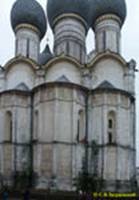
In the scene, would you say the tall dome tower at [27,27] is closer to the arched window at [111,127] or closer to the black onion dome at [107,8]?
the black onion dome at [107,8]

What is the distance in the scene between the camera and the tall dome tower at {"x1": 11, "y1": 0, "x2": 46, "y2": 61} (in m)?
35.7

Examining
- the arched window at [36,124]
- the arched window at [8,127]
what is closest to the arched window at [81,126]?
the arched window at [36,124]

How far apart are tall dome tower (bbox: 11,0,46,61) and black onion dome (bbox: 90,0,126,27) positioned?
12.7 ft

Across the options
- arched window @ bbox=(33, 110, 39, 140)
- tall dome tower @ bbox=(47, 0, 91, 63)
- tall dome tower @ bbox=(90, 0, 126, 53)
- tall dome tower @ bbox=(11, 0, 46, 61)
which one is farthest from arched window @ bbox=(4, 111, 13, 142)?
tall dome tower @ bbox=(90, 0, 126, 53)

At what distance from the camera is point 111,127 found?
100 ft

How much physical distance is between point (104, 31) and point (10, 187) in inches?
493

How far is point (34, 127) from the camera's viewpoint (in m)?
30.6

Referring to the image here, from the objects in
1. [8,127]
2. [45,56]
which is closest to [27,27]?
[45,56]

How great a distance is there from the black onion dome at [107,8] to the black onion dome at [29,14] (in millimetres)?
3719

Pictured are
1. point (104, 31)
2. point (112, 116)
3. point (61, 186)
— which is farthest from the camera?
point (104, 31)

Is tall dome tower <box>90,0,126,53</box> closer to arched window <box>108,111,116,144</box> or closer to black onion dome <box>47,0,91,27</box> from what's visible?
black onion dome <box>47,0,91,27</box>

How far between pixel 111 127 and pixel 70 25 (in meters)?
8.59

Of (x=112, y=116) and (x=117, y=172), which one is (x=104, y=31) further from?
(x=117, y=172)

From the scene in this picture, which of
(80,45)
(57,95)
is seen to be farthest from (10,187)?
(80,45)
